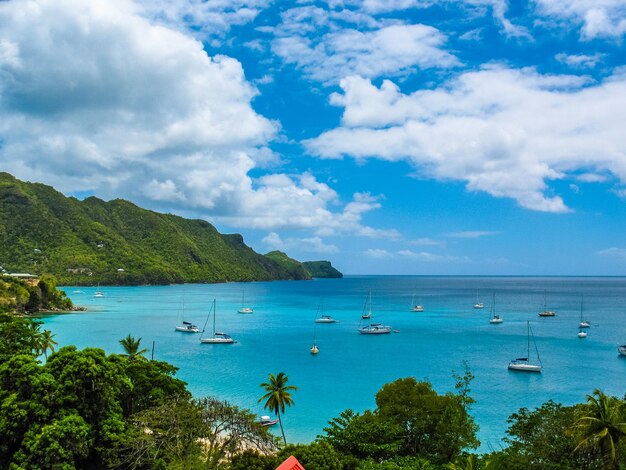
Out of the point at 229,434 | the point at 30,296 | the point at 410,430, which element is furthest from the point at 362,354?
the point at 30,296

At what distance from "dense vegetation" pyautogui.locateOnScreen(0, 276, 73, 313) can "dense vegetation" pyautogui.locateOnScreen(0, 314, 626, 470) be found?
70926mm

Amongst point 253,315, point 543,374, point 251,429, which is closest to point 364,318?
point 253,315

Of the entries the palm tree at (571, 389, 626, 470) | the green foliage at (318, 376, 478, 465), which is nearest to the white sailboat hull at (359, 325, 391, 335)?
the green foliage at (318, 376, 478, 465)

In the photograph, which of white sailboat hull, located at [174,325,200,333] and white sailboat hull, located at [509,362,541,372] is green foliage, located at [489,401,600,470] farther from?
white sailboat hull, located at [174,325,200,333]

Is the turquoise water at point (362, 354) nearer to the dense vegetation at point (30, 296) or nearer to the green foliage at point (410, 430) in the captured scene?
the dense vegetation at point (30, 296)

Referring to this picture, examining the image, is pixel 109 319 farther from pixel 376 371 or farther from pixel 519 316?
pixel 519 316

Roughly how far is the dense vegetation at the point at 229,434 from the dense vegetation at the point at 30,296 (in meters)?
Result: 70.9

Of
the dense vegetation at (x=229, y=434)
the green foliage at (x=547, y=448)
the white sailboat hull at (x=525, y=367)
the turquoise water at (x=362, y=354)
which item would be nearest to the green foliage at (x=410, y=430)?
the dense vegetation at (x=229, y=434)

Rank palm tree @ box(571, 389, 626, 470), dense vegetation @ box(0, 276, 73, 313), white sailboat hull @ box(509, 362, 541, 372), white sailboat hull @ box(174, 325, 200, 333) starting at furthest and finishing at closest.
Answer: white sailboat hull @ box(174, 325, 200, 333) < dense vegetation @ box(0, 276, 73, 313) < white sailboat hull @ box(509, 362, 541, 372) < palm tree @ box(571, 389, 626, 470)

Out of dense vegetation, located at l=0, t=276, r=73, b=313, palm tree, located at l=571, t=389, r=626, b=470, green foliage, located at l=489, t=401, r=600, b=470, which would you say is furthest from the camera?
dense vegetation, located at l=0, t=276, r=73, b=313

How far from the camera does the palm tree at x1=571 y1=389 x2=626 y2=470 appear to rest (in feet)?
63.0

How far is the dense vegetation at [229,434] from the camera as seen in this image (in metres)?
20.6

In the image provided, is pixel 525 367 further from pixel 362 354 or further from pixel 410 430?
pixel 410 430

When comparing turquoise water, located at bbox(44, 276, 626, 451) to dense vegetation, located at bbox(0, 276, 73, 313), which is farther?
dense vegetation, located at bbox(0, 276, 73, 313)
